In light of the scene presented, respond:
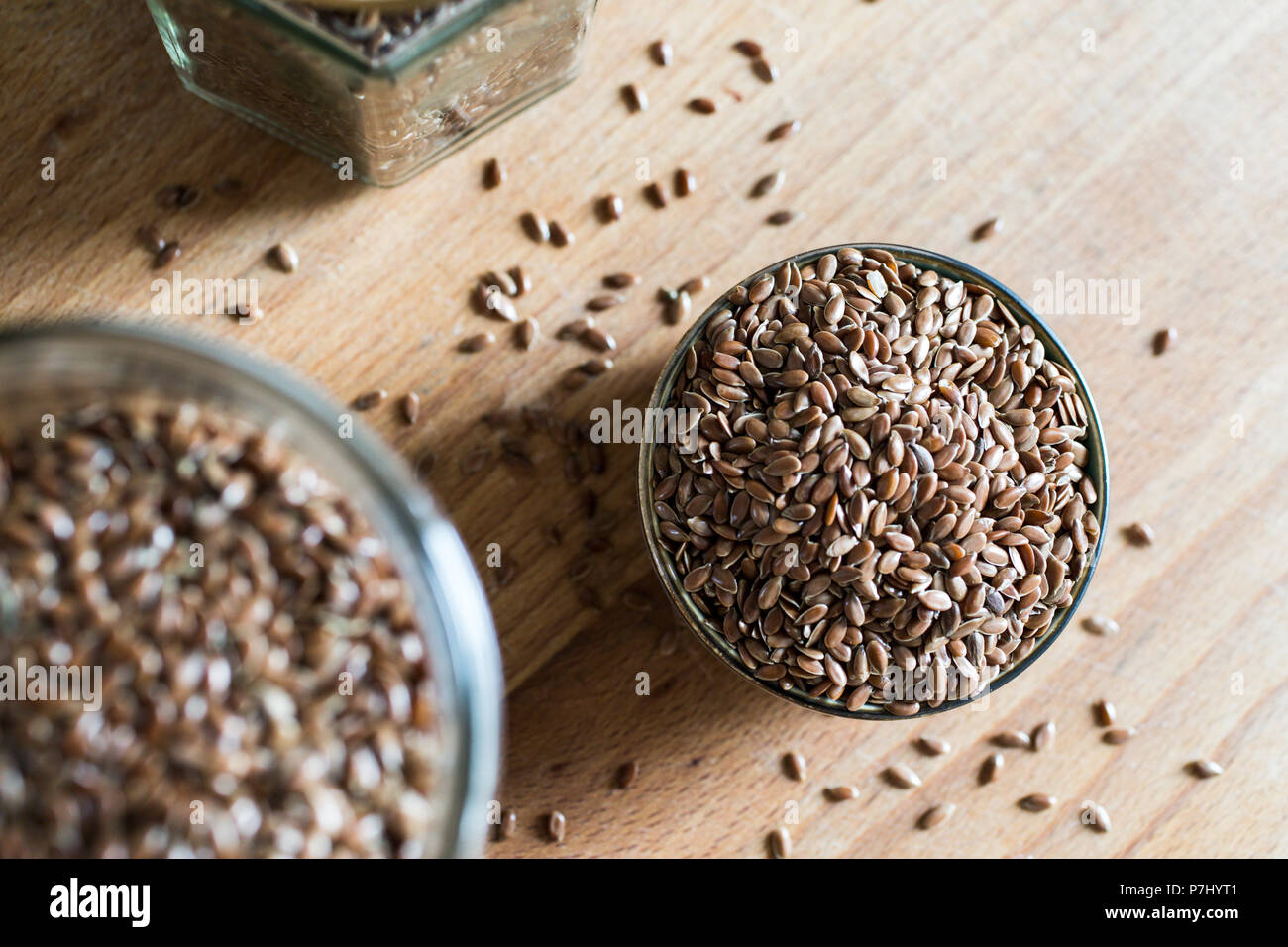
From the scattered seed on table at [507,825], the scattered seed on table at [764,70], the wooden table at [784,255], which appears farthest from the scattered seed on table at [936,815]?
the scattered seed on table at [764,70]

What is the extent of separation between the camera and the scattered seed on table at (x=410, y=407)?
1014 mm

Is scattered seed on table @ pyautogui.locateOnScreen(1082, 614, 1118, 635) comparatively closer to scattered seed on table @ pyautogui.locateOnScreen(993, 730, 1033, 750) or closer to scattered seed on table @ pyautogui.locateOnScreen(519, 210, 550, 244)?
scattered seed on table @ pyautogui.locateOnScreen(993, 730, 1033, 750)

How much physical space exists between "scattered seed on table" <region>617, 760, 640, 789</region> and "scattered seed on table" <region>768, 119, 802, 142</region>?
612mm

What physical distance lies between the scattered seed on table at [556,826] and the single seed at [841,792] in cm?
25

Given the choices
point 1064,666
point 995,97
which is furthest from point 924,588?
point 995,97

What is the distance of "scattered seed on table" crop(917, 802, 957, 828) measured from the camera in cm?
105

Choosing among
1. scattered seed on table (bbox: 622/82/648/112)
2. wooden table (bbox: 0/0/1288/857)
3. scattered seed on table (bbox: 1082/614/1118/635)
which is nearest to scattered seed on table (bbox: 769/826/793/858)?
wooden table (bbox: 0/0/1288/857)

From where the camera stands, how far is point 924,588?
89 centimetres

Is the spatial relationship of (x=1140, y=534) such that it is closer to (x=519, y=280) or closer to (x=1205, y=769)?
(x=1205, y=769)

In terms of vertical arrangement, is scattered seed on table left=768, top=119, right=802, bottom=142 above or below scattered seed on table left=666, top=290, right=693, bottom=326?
above

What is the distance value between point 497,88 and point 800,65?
318 millimetres

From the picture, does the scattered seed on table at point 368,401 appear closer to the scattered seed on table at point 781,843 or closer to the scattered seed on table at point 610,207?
the scattered seed on table at point 610,207

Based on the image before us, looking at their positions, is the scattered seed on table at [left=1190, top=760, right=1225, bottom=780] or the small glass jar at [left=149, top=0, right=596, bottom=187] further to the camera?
the scattered seed on table at [left=1190, top=760, right=1225, bottom=780]

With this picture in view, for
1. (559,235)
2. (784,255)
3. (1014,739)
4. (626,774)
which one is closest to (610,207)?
(559,235)
